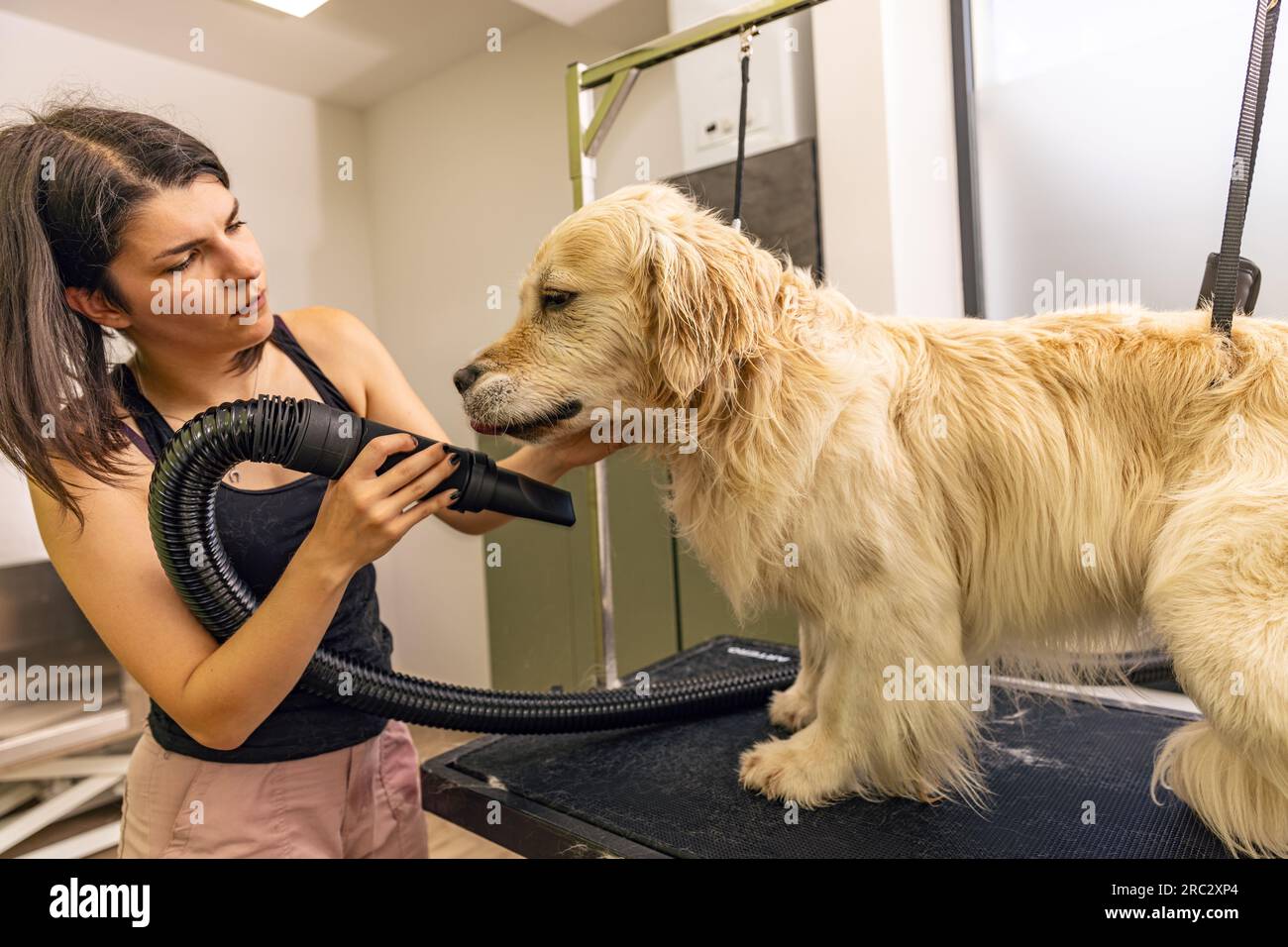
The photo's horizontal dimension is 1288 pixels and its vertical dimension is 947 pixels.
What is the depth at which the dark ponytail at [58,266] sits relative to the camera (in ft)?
3.06

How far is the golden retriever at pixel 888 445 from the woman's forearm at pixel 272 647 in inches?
13.3

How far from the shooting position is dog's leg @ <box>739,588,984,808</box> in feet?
3.43

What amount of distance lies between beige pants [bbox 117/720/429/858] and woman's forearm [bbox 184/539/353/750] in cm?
26

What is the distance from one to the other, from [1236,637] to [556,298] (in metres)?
0.97

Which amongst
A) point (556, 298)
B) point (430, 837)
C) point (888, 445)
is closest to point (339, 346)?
point (556, 298)

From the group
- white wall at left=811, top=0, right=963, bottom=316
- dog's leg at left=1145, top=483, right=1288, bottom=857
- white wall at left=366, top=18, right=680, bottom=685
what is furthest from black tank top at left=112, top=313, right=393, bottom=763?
white wall at left=366, top=18, right=680, bottom=685

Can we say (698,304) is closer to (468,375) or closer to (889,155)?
(468,375)

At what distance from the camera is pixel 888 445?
1042 mm

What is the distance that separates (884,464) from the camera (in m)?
1.03

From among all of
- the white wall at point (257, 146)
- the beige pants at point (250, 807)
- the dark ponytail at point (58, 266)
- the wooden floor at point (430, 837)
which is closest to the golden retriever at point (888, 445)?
the dark ponytail at point (58, 266)

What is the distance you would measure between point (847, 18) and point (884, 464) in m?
1.65

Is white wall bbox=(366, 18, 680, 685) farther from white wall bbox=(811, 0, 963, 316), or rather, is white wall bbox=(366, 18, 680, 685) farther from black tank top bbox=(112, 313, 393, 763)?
black tank top bbox=(112, 313, 393, 763)

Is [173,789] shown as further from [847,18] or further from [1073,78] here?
[1073,78]
